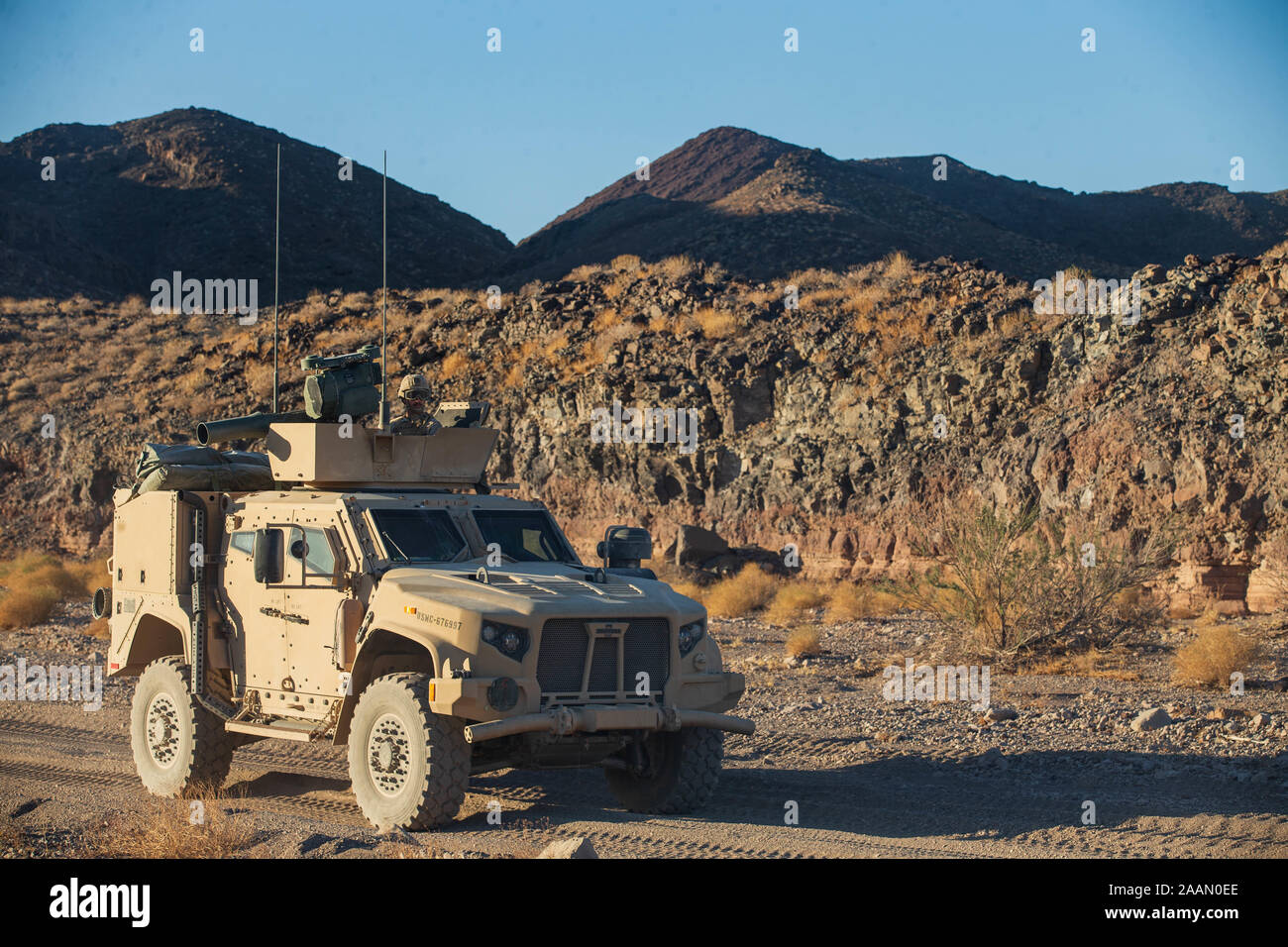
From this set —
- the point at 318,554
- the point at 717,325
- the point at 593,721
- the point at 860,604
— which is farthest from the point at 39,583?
the point at 593,721

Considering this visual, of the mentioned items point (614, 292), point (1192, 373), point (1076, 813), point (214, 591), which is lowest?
point (1076, 813)

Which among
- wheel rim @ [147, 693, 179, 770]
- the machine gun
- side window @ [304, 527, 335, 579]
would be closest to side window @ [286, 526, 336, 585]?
side window @ [304, 527, 335, 579]

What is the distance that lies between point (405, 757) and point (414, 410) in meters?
3.45

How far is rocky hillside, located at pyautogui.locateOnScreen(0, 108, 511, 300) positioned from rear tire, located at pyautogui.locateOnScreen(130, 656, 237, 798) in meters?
47.6

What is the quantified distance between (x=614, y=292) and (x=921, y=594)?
762 inches

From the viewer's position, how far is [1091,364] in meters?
24.4

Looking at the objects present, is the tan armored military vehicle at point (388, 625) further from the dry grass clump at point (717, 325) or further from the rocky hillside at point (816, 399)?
the dry grass clump at point (717, 325)

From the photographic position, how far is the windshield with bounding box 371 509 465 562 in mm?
9719

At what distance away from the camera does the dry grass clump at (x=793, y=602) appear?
22.5 m

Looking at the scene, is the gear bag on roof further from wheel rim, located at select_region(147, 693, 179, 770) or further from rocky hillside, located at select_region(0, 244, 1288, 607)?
rocky hillside, located at select_region(0, 244, 1288, 607)

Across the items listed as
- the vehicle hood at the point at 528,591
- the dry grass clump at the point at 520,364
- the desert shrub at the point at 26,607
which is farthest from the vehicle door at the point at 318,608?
the dry grass clump at the point at 520,364

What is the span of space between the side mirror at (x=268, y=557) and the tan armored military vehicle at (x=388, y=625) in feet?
0.06
